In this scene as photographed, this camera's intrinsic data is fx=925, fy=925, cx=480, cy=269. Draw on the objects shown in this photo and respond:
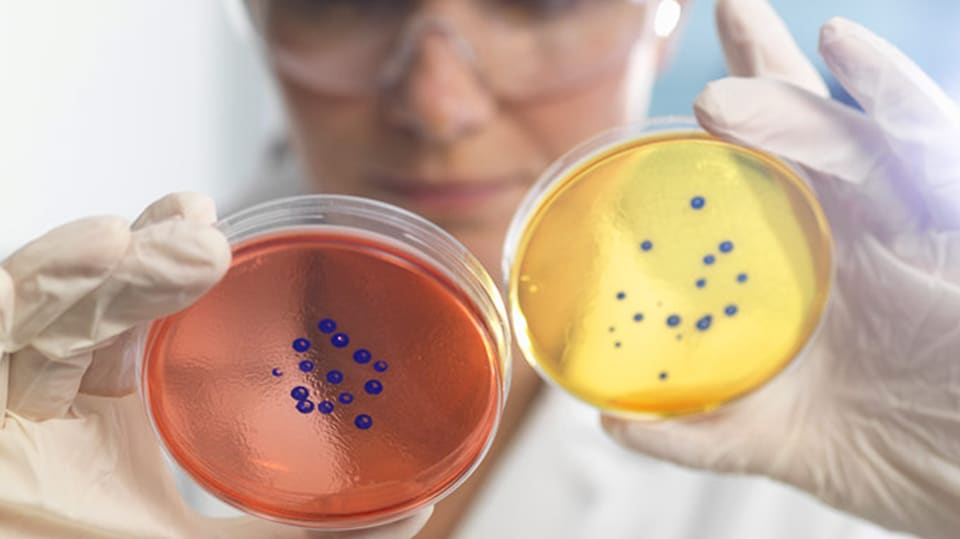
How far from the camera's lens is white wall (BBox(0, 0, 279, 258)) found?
243 centimetres

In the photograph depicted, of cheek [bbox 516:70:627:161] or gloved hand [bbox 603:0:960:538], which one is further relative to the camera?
cheek [bbox 516:70:627:161]

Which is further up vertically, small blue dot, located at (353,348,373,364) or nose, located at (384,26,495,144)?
small blue dot, located at (353,348,373,364)

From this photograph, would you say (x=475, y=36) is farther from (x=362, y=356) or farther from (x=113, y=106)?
(x=113, y=106)

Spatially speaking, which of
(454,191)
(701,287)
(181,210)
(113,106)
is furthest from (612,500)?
(113,106)

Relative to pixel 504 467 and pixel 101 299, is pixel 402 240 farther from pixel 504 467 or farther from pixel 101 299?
pixel 504 467

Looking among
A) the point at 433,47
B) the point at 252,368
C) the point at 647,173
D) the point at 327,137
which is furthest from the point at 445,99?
the point at 252,368

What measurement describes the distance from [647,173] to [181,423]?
585 mm

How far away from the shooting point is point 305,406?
97 cm

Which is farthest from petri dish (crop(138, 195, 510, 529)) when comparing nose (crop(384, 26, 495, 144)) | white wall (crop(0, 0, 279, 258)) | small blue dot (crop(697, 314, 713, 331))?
white wall (crop(0, 0, 279, 258))

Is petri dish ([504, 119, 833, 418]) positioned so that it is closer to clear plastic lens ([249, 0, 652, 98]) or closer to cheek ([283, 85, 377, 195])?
clear plastic lens ([249, 0, 652, 98])

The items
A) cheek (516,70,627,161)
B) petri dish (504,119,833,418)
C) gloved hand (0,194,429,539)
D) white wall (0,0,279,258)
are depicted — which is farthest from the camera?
white wall (0,0,279,258)

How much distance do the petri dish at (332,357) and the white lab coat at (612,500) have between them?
2.74 feet

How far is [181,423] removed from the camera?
99cm

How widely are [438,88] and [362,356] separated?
82 cm
